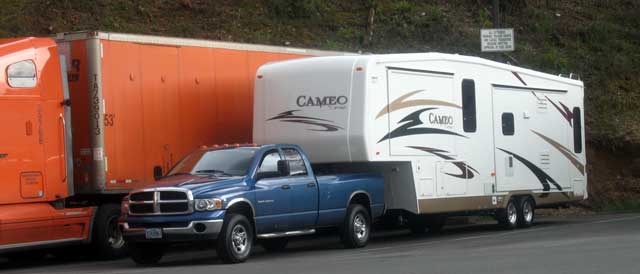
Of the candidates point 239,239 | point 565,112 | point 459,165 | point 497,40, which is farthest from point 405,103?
point 497,40

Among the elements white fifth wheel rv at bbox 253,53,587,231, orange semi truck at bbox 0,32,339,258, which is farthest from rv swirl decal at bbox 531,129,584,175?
orange semi truck at bbox 0,32,339,258

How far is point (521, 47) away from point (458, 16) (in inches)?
105

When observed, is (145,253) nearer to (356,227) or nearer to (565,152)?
(356,227)

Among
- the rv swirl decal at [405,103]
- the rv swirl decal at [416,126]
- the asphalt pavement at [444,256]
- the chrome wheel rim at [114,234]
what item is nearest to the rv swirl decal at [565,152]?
the asphalt pavement at [444,256]

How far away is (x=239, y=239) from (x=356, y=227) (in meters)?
3.28

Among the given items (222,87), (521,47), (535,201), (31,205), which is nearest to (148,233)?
(31,205)

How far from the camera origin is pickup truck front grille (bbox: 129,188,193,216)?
16500 millimetres

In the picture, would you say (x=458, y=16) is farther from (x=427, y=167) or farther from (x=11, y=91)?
(x=11, y=91)

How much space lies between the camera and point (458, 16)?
38500 mm

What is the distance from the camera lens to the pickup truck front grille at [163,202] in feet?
54.1

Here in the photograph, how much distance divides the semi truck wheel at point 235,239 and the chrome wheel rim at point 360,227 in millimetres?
2821

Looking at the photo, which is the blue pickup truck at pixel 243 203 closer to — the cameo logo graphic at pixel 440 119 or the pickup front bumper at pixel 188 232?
the pickup front bumper at pixel 188 232

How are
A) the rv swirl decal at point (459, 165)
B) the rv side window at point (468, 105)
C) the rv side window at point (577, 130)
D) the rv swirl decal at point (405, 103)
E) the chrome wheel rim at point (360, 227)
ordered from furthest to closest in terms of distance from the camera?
the rv side window at point (577, 130) < the rv side window at point (468, 105) < the rv swirl decal at point (459, 165) < the rv swirl decal at point (405, 103) < the chrome wheel rim at point (360, 227)

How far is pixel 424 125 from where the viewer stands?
68.8ft
